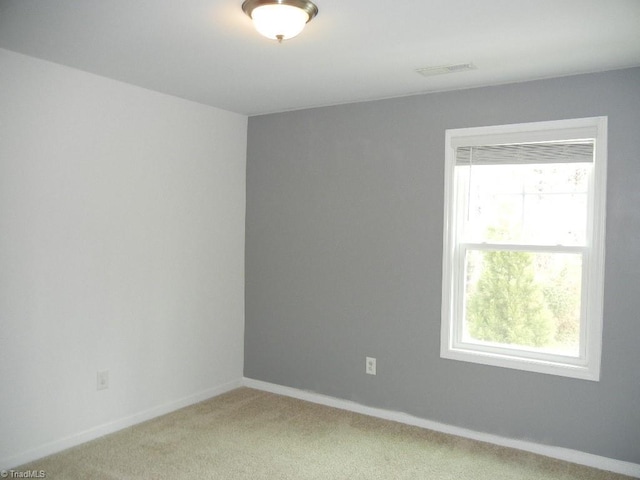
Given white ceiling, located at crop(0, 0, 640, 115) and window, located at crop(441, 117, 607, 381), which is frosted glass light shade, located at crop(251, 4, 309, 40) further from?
window, located at crop(441, 117, 607, 381)

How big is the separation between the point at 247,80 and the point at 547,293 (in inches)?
93.7

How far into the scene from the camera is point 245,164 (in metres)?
4.63

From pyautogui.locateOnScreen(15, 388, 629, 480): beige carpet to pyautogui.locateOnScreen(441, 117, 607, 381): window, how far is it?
0.59 metres

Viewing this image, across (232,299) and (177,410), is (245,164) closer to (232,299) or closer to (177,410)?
(232,299)

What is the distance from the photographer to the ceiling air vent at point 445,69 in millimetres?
3070

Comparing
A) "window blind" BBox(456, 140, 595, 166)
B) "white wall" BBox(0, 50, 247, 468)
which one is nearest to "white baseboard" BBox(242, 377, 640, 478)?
"white wall" BBox(0, 50, 247, 468)

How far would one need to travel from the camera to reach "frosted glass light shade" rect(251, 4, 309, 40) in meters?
2.19

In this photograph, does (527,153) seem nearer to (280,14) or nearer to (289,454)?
(280,14)

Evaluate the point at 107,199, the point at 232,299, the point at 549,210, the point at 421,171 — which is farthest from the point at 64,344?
the point at 549,210

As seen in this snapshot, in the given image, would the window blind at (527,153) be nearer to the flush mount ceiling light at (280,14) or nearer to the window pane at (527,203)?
the window pane at (527,203)

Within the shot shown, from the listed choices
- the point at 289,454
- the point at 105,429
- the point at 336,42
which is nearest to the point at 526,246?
the point at 336,42

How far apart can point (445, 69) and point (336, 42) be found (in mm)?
802

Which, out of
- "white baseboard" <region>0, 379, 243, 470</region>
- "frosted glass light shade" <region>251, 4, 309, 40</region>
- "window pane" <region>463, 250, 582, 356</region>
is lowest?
"white baseboard" <region>0, 379, 243, 470</region>

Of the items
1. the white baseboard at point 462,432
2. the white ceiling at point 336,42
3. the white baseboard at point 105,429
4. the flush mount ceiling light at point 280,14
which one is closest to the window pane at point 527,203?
the white ceiling at point 336,42
